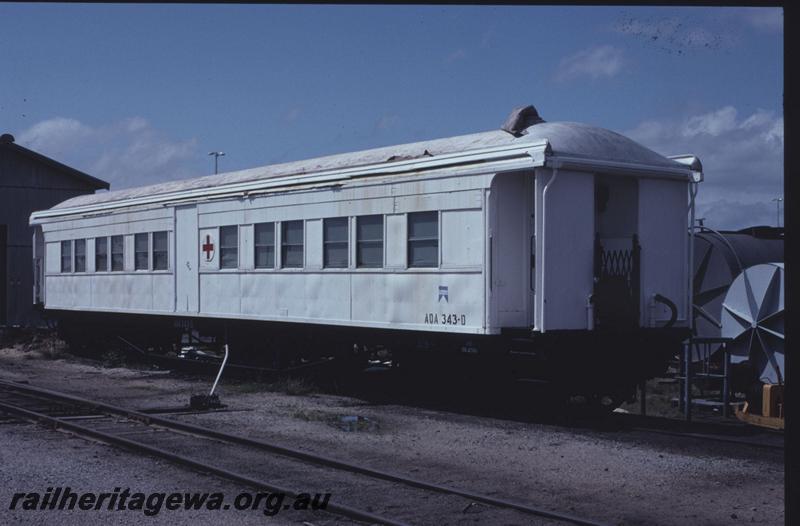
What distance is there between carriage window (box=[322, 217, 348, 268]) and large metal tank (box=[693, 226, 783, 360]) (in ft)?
23.4

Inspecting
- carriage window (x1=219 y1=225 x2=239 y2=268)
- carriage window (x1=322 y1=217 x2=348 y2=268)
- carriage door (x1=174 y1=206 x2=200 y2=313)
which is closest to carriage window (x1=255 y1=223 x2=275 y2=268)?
carriage window (x1=219 y1=225 x2=239 y2=268)

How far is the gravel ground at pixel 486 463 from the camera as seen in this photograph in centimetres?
716

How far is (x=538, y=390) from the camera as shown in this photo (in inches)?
460

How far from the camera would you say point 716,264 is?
57.8ft

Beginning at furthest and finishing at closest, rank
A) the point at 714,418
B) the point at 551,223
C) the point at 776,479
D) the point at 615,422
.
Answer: the point at 714,418, the point at 615,422, the point at 551,223, the point at 776,479

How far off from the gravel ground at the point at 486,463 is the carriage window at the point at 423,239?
2.01 metres

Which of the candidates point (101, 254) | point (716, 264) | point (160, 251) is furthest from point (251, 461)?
point (101, 254)

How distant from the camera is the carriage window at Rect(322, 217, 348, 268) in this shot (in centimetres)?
1351

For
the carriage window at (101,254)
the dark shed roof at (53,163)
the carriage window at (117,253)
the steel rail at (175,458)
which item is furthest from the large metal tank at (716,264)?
the dark shed roof at (53,163)

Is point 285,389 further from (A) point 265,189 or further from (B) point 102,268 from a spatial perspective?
(B) point 102,268

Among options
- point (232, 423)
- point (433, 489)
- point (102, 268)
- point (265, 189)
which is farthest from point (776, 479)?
point (102, 268)

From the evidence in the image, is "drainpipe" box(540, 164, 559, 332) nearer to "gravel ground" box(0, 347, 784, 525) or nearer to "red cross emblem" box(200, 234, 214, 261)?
"gravel ground" box(0, 347, 784, 525)

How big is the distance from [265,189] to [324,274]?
84.7 inches

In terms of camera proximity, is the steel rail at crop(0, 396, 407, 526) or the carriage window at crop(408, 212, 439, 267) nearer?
the steel rail at crop(0, 396, 407, 526)
